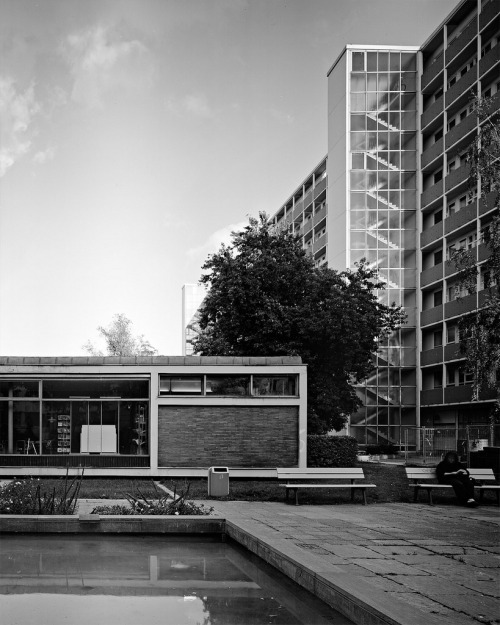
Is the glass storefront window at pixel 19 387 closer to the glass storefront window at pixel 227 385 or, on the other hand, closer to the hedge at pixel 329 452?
the glass storefront window at pixel 227 385

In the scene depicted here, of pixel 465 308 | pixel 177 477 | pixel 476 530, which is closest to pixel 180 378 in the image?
pixel 177 477

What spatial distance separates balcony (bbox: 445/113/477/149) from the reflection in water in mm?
45940

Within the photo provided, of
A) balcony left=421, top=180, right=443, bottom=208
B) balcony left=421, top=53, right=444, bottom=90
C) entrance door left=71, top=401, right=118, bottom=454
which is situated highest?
balcony left=421, top=53, right=444, bottom=90

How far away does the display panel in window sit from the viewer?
86.2ft

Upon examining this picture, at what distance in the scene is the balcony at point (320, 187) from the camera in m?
76.5

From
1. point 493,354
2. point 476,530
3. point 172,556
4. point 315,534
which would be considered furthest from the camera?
point 493,354

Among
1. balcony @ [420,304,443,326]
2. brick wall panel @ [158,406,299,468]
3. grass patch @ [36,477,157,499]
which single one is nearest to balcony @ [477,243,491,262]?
balcony @ [420,304,443,326]

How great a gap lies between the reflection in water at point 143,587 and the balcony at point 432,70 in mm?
52858

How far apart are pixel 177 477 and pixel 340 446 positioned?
20.9ft

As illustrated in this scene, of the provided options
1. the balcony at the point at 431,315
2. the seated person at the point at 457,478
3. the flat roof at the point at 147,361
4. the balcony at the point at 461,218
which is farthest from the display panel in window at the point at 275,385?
the balcony at the point at 431,315

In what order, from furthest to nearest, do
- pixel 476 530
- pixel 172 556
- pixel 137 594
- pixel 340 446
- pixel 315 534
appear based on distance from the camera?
pixel 340 446 → pixel 476 530 → pixel 315 534 → pixel 172 556 → pixel 137 594

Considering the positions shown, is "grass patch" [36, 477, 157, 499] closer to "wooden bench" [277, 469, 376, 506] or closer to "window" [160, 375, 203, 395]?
"window" [160, 375, 203, 395]

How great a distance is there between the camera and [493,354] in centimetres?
2486

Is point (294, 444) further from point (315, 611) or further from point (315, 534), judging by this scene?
point (315, 611)
